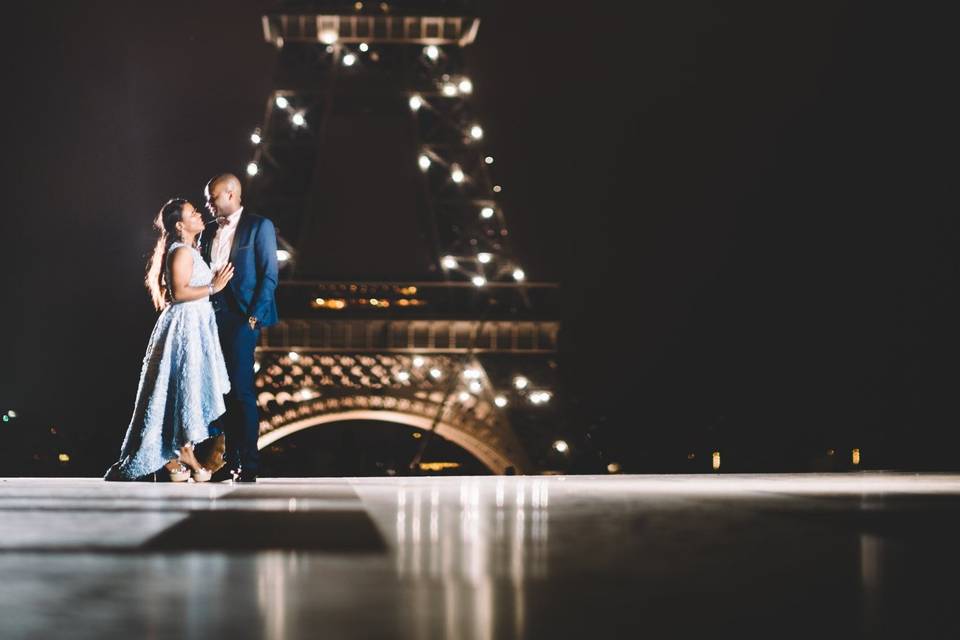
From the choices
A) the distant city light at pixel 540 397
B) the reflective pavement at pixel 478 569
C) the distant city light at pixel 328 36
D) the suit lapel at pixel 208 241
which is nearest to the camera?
the reflective pavement at pixel 478 569

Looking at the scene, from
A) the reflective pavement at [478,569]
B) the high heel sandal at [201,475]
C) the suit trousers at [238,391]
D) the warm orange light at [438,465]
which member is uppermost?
the suit trousers at [238,391]

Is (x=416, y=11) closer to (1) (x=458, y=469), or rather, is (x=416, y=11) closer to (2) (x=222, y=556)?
(1) (x=458, y=469)

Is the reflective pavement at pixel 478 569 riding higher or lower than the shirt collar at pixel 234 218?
lower

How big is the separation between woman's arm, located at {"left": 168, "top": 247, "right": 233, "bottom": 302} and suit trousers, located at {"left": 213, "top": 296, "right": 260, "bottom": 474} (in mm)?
143

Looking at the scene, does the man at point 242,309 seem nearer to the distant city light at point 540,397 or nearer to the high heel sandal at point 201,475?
the high heel sandal at point 201,475

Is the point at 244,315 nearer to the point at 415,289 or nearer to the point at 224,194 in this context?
the point at 224,194

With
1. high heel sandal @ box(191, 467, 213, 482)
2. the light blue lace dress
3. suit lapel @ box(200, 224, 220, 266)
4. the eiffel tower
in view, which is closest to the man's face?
suit lapel @ box(200, 224, 220, 266)

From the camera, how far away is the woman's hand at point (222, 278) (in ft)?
21.0

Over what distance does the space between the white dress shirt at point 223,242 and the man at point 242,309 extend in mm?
16

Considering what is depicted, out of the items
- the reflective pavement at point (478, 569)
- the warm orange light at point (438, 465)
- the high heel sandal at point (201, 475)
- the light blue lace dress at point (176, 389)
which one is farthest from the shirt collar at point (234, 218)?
the warm orange light at point (438, 465)

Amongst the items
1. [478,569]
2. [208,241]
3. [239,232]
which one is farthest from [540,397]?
[478,569]

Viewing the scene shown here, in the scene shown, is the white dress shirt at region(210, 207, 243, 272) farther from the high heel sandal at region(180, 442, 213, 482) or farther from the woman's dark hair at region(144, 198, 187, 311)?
the high heel sandal at region(180, 442, 213, 482)

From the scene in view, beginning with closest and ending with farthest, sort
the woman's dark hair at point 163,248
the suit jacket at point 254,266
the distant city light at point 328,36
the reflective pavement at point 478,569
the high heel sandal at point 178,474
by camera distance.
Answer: the reflective pavement at point 478,569 → the suit jacket at point 254,266 → the woman's dark hair at point 163,248 → the high heel sandal at point 178,474 → the distant city light at point 328,36

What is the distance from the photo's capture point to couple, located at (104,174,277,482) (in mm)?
6387
